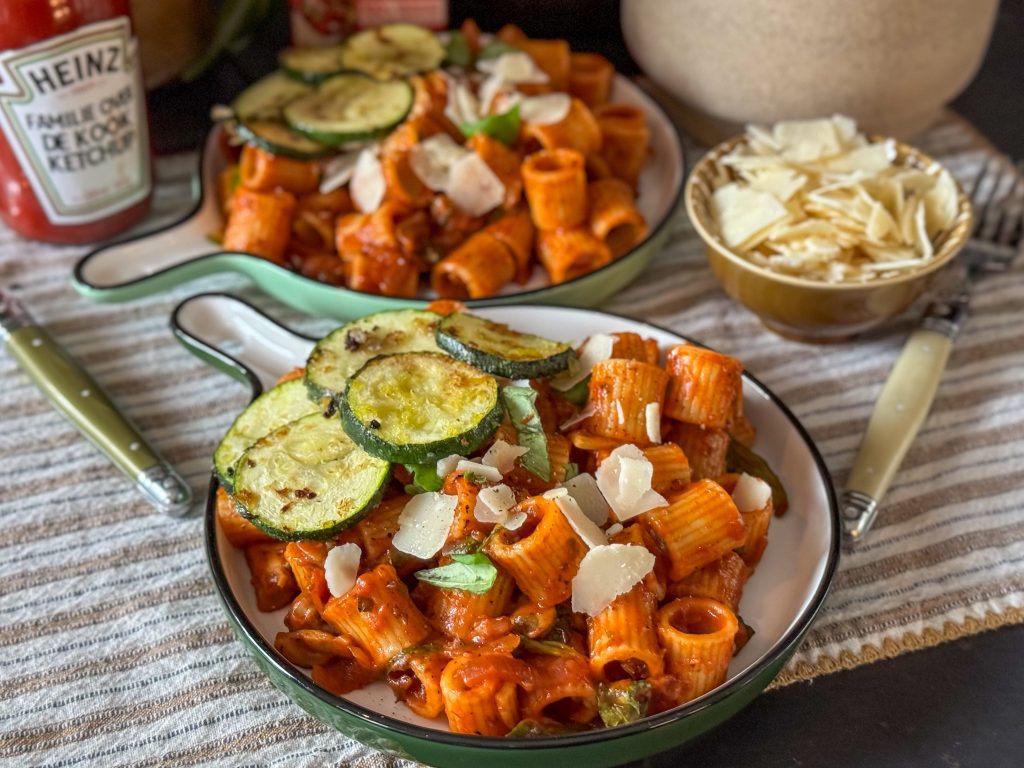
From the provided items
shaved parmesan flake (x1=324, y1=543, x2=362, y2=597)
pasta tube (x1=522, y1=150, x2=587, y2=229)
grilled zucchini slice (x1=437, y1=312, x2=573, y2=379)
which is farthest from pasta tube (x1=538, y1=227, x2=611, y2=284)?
shaved parmesan flake (x1=324, y1=543, x2=362, y2=597)

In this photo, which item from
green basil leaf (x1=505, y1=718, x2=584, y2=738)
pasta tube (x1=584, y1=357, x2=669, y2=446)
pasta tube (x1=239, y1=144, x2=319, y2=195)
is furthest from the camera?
pasta tube (x1=239, y1=144, x2=319, y2=195)

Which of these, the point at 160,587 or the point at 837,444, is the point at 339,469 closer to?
the point at 160,587

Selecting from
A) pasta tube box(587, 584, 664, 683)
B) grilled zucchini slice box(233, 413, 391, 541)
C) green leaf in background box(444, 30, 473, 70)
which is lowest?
pasta tube box(587, 584, 664, 683)

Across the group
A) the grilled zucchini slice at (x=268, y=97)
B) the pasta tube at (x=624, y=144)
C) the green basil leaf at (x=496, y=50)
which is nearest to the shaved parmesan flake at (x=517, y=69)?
the green basil leaf at (x=496, y=50)

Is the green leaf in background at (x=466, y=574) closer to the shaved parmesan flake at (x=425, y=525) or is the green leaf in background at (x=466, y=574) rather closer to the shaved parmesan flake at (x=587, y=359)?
the shaved parmesan flake at (x=425, y=525)

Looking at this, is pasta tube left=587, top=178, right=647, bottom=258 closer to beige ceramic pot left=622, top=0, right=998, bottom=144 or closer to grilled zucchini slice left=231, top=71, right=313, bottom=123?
beige ceramic pot left=622, top=0, right=998, bottom=144

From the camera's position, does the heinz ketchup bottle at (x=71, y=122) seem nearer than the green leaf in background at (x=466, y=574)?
No

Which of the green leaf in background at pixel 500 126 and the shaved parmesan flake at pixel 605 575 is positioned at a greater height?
the green leaf in background at pixel 500 126

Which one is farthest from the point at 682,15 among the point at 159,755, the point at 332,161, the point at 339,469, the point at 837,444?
the point at 159,755
